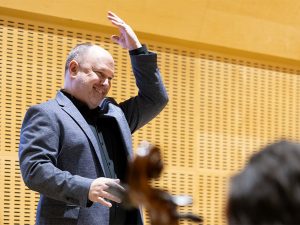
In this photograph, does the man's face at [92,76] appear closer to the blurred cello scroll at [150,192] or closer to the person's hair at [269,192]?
the blurred cello scroll at [150,192]

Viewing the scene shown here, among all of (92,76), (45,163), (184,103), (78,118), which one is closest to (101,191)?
(45,163)

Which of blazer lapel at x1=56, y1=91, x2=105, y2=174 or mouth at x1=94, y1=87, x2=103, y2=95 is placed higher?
mouth at x1=94, y1=87, x2=103, y2=95

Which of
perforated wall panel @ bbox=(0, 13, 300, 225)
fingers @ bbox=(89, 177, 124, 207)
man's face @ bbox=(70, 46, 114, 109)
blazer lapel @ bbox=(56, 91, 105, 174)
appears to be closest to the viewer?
fingers @ bbox=(89, 177, 124, 207)

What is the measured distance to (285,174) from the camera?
0.72 meters

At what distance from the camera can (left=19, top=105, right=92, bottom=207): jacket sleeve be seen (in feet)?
7.40

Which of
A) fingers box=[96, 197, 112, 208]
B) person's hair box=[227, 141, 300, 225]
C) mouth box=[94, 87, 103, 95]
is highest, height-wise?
person's hair box=[227, 141, 300, 225]

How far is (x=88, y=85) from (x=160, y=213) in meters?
1.43

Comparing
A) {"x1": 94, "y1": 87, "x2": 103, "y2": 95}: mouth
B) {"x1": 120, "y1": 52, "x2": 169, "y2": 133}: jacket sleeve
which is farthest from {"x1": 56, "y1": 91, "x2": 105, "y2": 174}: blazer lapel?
{"x1": 120, "y1": 52, "x2": 169, "y2": 133}: jacket sleeve

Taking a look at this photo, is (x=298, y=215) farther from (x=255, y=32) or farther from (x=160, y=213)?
(x=255, y=32)

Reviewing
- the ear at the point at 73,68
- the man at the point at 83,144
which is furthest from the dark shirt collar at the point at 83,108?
the ear at the point at 73,68

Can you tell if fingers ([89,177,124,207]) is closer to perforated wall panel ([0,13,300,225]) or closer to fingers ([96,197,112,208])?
fingers ([96,197,112,208])

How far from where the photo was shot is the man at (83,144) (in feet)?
7.47

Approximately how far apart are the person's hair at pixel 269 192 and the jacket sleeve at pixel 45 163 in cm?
153

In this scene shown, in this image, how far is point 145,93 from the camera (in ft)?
9.09
